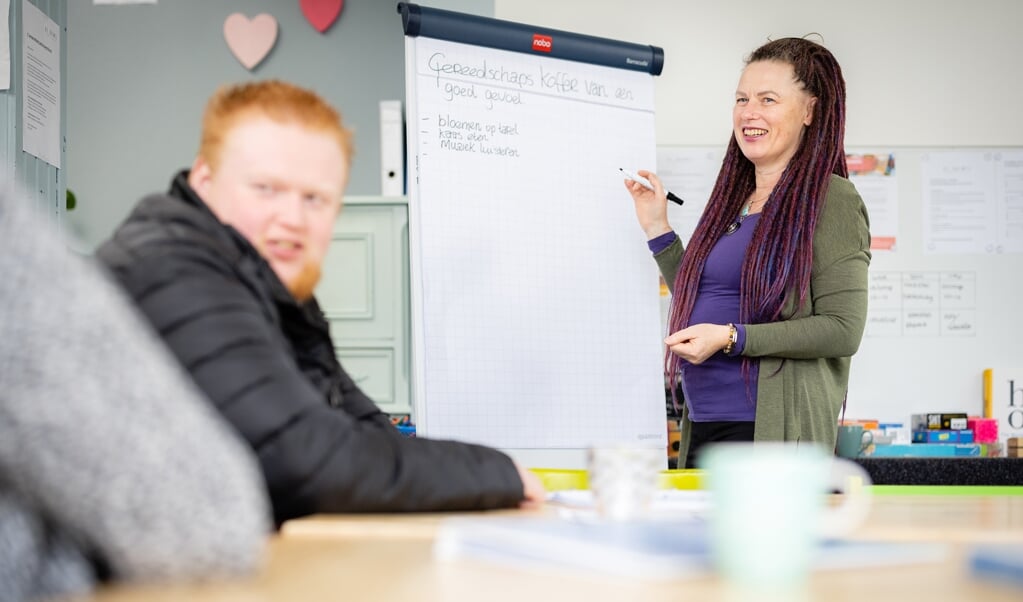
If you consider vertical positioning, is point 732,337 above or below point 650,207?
below

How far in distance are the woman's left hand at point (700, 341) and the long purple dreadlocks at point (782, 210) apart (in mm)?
99

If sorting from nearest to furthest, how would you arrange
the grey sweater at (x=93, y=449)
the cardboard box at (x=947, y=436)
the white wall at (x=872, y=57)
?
the grey sweater at (x=93, y=449) → the cardboard box at (x=947, y=436) → the white wall at (x=872, y=57)

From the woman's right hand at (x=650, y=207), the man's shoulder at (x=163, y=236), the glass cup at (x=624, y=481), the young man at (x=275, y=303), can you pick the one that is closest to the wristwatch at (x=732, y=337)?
the woman's right hand at (x=650, y=207)

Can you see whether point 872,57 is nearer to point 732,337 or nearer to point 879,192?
point 879,192

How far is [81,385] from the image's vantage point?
529mm

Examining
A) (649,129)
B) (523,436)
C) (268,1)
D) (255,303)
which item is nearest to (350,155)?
(255,303)

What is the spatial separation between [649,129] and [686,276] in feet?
1.55

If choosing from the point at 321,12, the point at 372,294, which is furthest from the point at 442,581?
the point at 321,12

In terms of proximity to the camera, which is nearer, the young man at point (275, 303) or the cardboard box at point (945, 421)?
the young man at point (275, 303)

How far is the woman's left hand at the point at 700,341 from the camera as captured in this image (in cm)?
199

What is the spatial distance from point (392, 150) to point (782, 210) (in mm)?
2617

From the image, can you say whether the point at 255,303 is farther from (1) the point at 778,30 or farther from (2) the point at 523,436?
(1) the point at 778,30

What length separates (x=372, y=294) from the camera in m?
4.45

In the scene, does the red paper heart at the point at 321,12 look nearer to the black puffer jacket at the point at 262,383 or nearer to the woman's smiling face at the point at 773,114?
the woman's smiling face at the point at 773,114
